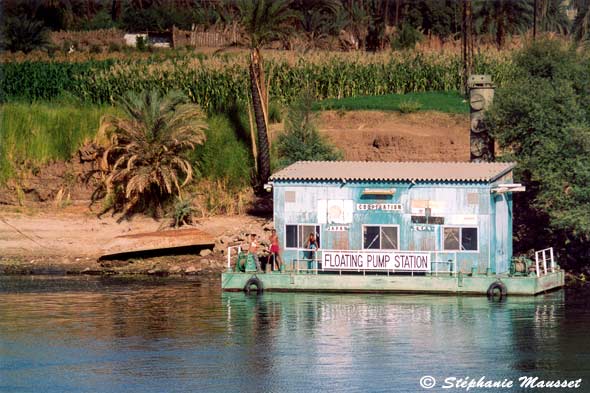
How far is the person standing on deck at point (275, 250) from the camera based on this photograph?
4678 cm

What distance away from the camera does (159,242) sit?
51688mm

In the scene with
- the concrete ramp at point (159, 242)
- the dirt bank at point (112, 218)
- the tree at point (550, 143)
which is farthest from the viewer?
the dirt bank at point (112, 218)

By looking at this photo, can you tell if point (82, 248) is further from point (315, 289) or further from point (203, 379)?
point (203, 379)

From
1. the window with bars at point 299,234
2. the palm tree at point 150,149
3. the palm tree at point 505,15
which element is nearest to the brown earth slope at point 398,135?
the palm tree at point 150,149

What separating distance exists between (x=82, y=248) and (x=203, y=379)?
21289 mm

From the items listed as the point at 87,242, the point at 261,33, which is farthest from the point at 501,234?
the point at 87,242

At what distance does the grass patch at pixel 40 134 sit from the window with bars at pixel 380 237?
17312 millimetres

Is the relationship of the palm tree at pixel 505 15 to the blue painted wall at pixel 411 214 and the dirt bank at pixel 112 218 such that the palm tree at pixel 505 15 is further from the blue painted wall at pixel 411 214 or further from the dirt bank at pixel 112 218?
the blue painted wall at pixel 411 214

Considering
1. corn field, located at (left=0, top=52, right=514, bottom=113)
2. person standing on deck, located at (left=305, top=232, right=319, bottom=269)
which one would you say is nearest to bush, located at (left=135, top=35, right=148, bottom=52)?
corn field, located at (left=0, top=52, right=514, bottom=113)

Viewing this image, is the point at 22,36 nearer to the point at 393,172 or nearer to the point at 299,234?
the point at 299,234

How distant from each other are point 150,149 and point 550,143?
15846mm

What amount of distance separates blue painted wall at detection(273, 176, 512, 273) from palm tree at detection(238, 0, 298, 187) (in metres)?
10.5

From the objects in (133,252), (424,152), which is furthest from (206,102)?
(133,252)

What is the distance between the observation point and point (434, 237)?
46438mm
